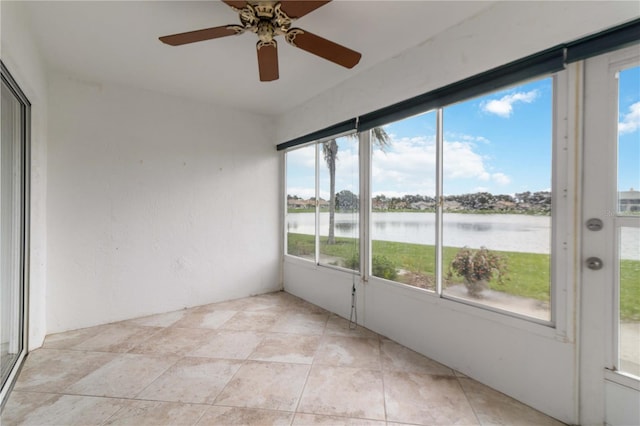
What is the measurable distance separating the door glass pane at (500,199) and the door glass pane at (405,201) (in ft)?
0.50

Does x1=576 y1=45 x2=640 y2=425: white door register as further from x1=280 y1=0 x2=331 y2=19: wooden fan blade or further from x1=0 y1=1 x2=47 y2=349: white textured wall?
x1=0 y1=1 x2=47 y2=349: white textured wall

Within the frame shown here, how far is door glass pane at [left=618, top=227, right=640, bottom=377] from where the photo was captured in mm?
1396

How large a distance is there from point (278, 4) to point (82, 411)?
2614 mm

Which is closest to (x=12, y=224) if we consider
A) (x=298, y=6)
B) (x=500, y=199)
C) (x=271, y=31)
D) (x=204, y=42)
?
(x=204, y=42)

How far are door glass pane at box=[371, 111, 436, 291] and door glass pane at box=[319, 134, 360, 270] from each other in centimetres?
27

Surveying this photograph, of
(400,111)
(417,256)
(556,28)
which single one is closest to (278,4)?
(400,111)

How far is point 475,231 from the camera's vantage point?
80.7 inches

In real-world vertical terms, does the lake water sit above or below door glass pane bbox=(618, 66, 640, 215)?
below

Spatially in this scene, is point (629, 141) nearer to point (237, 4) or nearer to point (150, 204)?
point (237, 4)

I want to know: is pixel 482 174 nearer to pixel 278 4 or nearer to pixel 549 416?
pixel 549 416

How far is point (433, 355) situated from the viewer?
2.19 meters

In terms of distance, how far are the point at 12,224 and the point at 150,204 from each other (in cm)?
115

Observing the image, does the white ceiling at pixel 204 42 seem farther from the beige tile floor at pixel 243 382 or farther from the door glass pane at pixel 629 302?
the beige tile floor at pixel 243 382

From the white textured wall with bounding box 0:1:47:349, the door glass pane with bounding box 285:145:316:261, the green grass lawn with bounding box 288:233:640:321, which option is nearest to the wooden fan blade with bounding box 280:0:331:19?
the white textured wall with bounding box 0:1:47:349
